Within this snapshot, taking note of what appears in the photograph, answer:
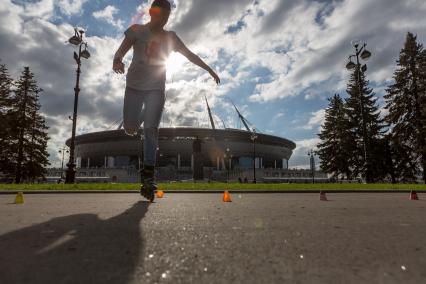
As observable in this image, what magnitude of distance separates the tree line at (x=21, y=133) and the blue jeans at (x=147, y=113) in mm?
38837

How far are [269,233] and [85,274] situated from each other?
141cm

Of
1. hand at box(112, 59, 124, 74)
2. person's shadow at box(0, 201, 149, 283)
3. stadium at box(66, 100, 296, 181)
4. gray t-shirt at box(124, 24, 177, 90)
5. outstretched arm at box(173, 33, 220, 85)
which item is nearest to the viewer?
person's shadow at box(0, 201, 149, 283)

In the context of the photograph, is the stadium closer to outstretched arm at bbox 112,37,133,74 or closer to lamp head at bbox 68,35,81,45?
lamp head at bbox 68,35,81,45

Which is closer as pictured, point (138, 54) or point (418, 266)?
point (418, 266)

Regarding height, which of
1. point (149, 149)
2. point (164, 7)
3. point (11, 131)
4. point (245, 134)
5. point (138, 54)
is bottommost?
point (149, 149)

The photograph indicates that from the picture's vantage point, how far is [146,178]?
540 centimetres

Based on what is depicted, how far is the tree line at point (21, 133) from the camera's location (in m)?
40.3

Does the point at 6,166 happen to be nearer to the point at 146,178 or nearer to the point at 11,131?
the point at 11,131

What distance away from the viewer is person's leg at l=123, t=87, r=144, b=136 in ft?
17.6

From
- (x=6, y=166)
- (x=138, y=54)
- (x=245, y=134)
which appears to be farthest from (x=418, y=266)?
(x=245, y=134)

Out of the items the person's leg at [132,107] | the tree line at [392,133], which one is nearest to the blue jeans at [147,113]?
the person's leg at [132,107]

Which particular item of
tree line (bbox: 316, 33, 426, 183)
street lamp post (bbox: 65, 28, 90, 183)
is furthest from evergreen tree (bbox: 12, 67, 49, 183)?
tree line (bbox: 316, 33, 426, 183)

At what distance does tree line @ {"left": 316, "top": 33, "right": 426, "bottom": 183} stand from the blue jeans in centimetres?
3152

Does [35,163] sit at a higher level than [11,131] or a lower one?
lower
